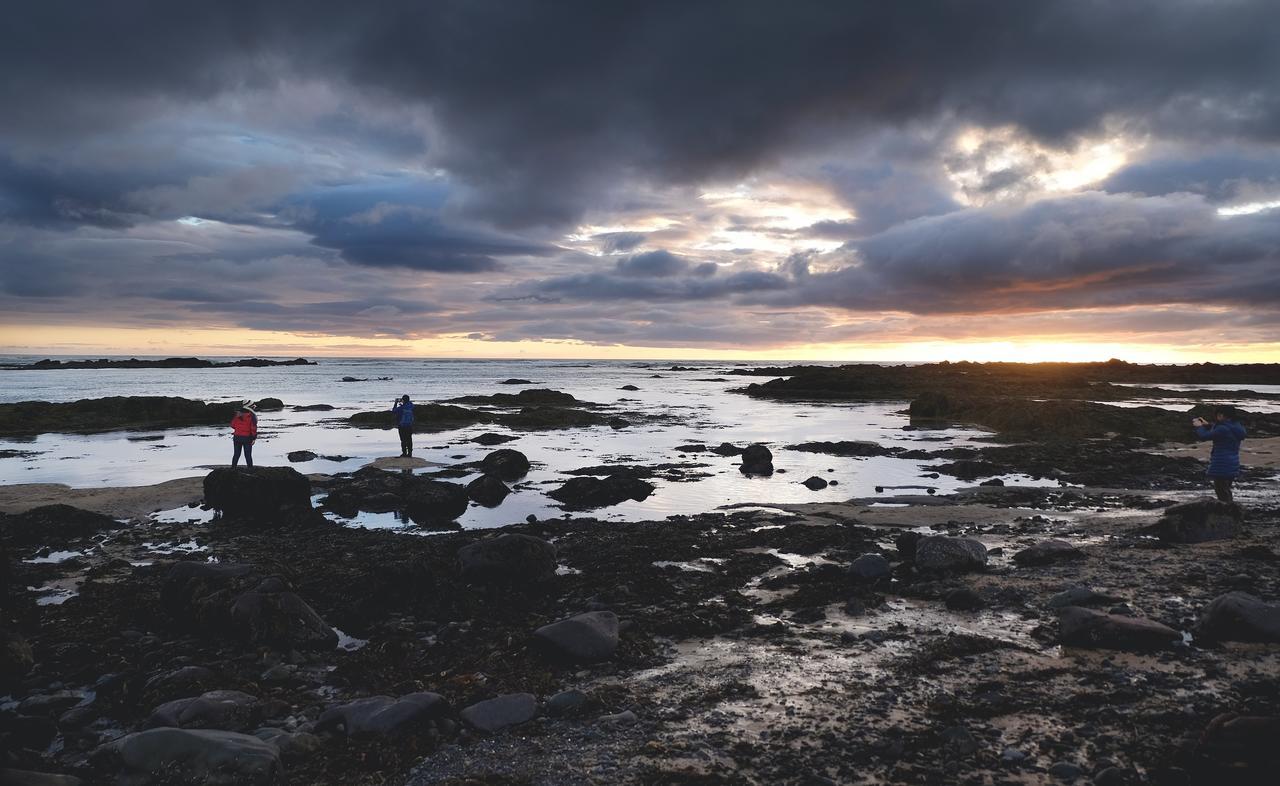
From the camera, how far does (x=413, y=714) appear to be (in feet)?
23.2

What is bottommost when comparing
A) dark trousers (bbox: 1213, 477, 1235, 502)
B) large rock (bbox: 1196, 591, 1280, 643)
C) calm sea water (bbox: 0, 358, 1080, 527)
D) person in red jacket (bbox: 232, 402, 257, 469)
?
calm sea water (bbox: 0, 358, 1080, 527)

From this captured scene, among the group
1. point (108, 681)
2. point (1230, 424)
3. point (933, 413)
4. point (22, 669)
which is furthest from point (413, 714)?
point (933, 413)

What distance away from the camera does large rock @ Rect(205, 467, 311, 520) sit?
722 inches

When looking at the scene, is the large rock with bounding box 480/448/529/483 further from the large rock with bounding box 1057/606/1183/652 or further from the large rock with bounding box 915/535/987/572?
the large rock with bounding box 1057/606/1183/652

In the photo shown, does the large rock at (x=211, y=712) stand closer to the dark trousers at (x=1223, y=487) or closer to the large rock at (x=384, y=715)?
the large rock at (x=384, y=715)

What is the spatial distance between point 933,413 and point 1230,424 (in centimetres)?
3450

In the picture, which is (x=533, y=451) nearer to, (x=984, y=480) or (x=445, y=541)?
(x=445, y=541)

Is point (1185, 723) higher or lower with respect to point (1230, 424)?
lower

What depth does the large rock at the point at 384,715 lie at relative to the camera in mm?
6938

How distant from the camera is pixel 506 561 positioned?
12.1 meters

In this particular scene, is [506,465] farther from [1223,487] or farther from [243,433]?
[1223,487]

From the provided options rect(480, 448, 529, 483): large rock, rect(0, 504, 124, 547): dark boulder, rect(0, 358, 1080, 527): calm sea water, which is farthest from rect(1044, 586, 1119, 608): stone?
rect(0, 504, 124, 547): dark boulder

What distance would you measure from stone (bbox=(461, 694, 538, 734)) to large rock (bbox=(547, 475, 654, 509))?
41.6ft

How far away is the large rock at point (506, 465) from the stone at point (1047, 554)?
1684 centimetres
